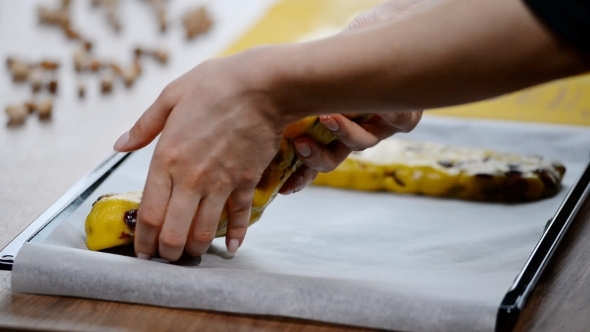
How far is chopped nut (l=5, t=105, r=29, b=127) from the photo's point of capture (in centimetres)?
159

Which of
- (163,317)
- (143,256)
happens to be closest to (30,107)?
(143,256)

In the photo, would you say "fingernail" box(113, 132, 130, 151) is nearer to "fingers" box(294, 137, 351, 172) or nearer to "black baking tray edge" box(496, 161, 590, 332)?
"fingers" box(294, 137, 351, 172)

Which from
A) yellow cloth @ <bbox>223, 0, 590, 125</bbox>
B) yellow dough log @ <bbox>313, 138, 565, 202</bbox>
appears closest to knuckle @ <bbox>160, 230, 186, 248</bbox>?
yellow dough log @ <bbox>313, 138, 565, 202</bbox>

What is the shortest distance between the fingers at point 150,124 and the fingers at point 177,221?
0.07 meters

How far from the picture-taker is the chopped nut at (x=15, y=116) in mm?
1592

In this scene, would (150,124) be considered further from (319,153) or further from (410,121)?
(410,121)

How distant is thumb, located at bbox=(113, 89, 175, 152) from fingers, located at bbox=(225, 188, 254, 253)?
0.11m

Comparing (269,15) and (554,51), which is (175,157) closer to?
(554,51)

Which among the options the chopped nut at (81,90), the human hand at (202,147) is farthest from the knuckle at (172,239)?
the chopped nut at (81,90)

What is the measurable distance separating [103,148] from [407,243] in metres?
0.64

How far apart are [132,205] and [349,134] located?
0.92 ft

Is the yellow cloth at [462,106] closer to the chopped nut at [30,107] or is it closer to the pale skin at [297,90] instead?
the chopped nut at [30,107]

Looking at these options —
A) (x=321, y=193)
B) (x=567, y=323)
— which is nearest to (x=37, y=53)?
(x=321, y=193)

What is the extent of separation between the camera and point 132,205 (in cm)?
102
